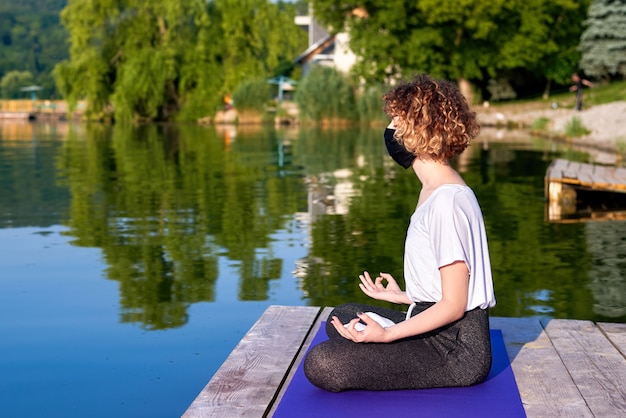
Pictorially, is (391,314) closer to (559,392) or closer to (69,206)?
(559,392)

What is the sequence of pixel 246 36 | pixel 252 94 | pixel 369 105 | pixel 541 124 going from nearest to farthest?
pixel 541 124
pixel 369 105
pixel 252 94
pixel 246 36

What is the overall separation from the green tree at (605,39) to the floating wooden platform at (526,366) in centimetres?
4008

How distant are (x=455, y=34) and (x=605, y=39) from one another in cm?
743

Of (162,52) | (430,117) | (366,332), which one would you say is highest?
(162,52)

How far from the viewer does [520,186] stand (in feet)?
54.4

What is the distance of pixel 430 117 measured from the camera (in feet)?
12.8

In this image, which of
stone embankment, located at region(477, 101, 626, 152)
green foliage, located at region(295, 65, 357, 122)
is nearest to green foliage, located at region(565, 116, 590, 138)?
stone embankment, located at region(477, 101, 626, 152)

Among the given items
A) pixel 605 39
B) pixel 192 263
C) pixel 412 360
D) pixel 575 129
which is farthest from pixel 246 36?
pixel 412 360

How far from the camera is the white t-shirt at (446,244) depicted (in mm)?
3914

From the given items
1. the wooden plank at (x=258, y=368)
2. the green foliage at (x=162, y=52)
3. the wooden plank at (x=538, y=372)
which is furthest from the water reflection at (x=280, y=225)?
the green foliage at (x=162, y=52)

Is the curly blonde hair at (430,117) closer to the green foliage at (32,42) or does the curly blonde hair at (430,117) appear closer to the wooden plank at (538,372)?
the wooden plank at (538,372)

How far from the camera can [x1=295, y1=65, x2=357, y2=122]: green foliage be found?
1849 inches

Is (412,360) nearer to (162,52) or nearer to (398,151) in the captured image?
(398,151)

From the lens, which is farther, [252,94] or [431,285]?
[252,94]
